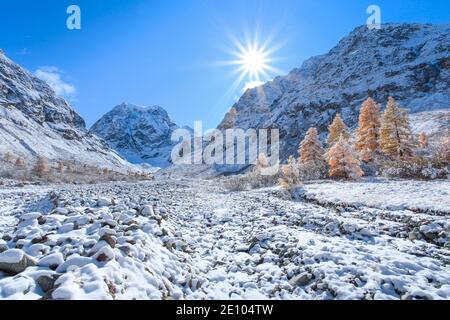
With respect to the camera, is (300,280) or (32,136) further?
(32,136)

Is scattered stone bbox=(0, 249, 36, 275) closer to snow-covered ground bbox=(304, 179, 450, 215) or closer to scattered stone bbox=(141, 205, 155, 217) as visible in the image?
scattered stone bbox=(141, 205, 155, 217)

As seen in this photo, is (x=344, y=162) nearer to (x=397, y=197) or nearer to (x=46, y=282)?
(x=397, y=197)

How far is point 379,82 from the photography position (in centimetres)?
14862

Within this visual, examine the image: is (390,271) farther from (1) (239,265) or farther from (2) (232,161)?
(2) (232,161)

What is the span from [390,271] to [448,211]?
8098 millimetres

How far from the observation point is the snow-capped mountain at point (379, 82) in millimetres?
126438

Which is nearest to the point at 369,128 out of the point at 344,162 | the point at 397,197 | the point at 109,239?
the point at 344,162

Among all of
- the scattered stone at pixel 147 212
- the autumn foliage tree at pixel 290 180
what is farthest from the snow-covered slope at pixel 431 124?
the scattered stone at pixel 147 212

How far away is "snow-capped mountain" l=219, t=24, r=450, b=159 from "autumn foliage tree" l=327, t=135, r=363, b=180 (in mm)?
96003

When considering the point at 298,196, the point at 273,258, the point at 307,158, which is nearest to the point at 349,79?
the point at 307,158

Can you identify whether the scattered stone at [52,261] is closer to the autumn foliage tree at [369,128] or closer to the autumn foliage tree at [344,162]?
the autumn foliage tree at [344,162]

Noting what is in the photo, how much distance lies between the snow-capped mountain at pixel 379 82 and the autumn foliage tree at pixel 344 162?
96003 mm

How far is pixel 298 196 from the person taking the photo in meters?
→ 23.4

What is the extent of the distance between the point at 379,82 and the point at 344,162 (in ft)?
481
